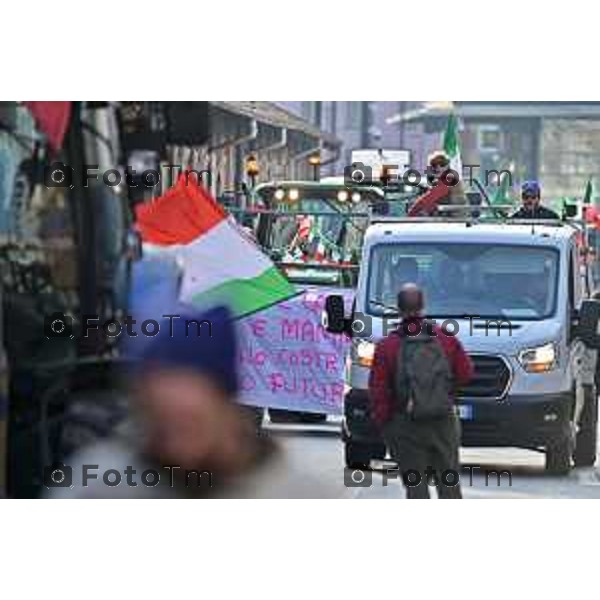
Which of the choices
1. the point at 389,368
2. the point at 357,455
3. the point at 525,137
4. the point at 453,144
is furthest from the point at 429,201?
the point at 357,455

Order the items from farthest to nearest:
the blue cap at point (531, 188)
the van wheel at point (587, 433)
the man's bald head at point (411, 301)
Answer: the van wheel at point (587, 433), the blue cap at point (531, 188), the man's bald head at point (411, 301)

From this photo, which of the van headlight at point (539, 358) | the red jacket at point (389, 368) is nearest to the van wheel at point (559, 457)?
the van headlight at point (539, 358)

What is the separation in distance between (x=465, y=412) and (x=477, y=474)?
0.92ft

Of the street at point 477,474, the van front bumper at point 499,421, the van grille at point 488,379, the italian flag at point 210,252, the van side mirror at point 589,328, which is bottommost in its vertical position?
the street at point 477,474

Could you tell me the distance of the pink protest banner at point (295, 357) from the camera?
16672 millimetres

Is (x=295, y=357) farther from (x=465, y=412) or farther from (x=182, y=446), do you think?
(x=465, y=412)

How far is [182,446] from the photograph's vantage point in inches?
651

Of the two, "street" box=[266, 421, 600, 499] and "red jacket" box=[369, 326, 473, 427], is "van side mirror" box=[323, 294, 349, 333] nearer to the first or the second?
"red jacket" box=[369, 326, 473, 427]

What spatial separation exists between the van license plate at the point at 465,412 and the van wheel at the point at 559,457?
1.32ft

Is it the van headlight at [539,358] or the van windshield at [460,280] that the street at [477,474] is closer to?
the van headlight at [539,358]

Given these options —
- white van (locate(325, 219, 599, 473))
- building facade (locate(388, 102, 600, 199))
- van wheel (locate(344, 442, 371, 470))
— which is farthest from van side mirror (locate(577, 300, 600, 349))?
van wheel (locate(344, 442, 371, 470))

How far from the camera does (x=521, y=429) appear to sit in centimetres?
1662

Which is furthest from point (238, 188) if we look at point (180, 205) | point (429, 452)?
point (429, 452)
